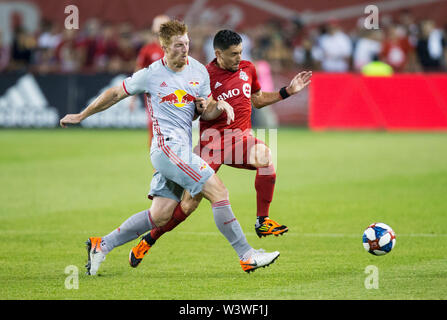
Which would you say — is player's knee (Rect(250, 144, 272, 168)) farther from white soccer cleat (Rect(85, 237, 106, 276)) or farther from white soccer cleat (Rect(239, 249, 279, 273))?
white soccer cleat (Rect(85, 237, 106, 276))

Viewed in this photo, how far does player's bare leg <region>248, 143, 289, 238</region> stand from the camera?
8.50 m

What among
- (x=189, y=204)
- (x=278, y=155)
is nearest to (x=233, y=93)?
(x=189, y=204)

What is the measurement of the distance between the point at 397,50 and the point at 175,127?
55.4 ft

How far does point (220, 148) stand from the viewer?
27.6 feet

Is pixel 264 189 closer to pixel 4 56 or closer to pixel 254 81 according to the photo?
pixel 254 81

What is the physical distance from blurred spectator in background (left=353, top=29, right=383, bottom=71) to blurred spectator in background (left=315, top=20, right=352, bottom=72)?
232 mm

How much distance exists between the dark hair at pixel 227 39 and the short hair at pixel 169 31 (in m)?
0.93

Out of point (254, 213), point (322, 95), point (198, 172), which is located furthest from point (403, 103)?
point (198, 172)

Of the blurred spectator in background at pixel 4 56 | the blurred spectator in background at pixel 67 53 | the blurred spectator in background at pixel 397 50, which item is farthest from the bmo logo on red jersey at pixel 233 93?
the blurred spectator in background at pixel 4 56

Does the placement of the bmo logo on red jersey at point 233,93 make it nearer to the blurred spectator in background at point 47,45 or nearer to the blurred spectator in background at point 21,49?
the blurred spectator in background at point 47,45
